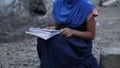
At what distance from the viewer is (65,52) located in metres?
4.06

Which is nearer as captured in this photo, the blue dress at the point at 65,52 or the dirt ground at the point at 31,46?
the blue dress at the point at 65,52

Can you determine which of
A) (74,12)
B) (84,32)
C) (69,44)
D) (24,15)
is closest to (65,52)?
(69,44)

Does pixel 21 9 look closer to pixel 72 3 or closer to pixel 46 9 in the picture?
pixel 46 9

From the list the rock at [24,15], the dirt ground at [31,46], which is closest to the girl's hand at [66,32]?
the dirt ground at [31,46]

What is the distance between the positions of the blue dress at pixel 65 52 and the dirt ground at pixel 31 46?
1.64 m

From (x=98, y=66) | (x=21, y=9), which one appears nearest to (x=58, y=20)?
(x=98, y=66)

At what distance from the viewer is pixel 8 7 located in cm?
896

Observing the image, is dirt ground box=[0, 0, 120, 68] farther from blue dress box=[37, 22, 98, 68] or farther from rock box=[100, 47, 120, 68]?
blue dress box=[37, 22, 98, 68]

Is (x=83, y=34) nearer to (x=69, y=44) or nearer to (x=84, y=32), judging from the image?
(x=84, y=32)

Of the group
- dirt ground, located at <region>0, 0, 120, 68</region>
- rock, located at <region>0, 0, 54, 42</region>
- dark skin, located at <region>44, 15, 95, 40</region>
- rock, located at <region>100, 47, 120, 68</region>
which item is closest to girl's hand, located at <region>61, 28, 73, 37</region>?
dark skin, located at <region>44, 15, 95, 40</region>

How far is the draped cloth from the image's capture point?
161 inches

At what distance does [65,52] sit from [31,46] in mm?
3075

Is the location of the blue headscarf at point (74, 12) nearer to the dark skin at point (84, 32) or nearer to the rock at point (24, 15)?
the dark skin at point (84, 32)

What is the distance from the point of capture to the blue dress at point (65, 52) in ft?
13.4
